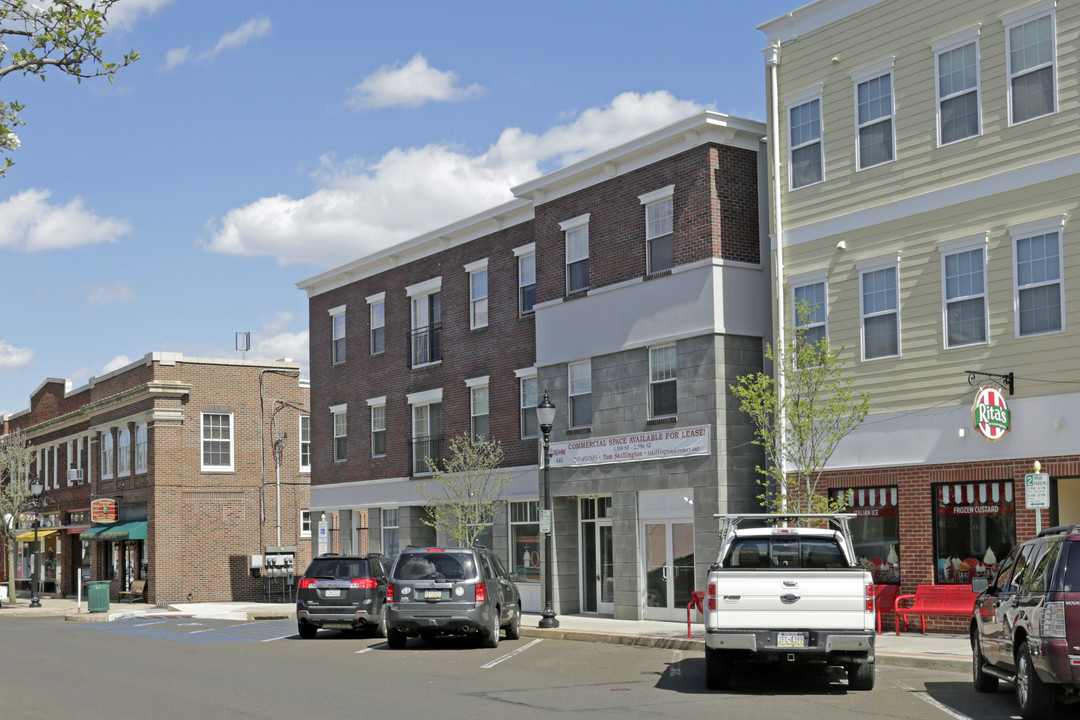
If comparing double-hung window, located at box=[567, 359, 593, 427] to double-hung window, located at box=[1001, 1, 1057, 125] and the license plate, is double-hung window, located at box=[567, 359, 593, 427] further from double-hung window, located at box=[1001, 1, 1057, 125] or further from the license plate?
the license plate

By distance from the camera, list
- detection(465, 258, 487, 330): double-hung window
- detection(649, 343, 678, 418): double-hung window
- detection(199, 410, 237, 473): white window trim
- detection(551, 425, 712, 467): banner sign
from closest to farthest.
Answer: detection(551, 425, 712, 467): banner sign → detection(649, 343, 678, 418): double-hung window → detection(465, 258, 487, 330): double-hung window → detection(199, 410, 237, 473): white window trim

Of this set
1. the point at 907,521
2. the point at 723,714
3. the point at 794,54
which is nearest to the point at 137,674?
the point at 723,714

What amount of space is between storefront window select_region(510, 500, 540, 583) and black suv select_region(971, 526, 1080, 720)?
17606mm

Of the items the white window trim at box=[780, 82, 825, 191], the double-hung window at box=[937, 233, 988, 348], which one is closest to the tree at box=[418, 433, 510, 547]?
the white window trim at box=[780, 82, 825, 191]

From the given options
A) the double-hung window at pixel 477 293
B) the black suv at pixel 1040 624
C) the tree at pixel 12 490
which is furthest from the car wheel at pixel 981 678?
the tree at pixel 12 490

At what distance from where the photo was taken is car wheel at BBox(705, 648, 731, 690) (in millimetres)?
14945

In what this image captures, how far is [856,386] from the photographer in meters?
22.8

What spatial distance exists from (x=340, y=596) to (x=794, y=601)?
12.1 metres

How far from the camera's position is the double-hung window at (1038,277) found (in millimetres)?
19578

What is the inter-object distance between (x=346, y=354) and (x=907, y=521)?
21567 mm

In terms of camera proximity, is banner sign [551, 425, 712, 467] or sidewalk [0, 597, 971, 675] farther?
banner sign [551, 425, 712, 467]

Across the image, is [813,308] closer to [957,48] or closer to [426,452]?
[957,48]

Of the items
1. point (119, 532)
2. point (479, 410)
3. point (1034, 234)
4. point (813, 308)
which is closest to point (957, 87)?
point (1034, 234)

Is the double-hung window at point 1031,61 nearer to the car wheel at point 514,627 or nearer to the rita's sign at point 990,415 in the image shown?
the rita's sign at point 990,415
